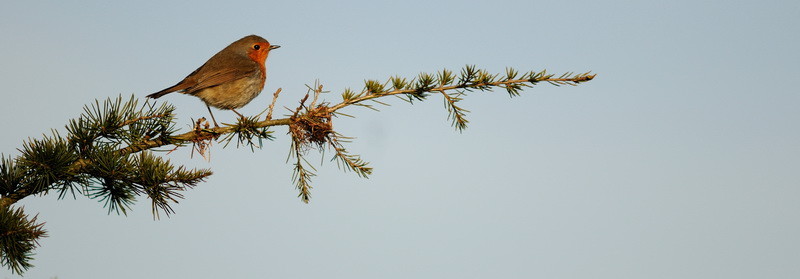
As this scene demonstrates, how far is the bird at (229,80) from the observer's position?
7129 millimetres

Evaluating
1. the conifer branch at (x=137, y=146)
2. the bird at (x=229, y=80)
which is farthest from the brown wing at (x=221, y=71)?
the conifer branch at (x=137, y=146)

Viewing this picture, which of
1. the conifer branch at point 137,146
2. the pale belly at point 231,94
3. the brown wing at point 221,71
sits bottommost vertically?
the conifer branch at point 137,146

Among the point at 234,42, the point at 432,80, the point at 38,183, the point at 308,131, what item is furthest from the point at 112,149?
the point at 234,42

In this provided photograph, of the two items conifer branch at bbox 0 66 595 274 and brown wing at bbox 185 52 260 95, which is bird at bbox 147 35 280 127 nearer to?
brown wing at bbox 185 52 260 95

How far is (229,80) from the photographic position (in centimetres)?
723

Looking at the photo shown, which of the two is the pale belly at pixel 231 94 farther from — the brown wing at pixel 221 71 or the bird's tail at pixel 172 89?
the bird's tail at pixel 172 89

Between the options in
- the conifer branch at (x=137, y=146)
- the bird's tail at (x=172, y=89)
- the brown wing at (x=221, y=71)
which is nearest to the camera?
the conifer branch at (x=137, y=146)

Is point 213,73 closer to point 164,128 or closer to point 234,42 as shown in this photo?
point 234,42

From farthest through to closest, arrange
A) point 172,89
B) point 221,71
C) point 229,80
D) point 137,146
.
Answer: point 221,71, point 229,80, point 172,89, point 137,146

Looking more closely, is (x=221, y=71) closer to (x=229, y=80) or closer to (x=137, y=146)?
(x=229, y=80)

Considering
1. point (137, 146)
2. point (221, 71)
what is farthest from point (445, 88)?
point (221, 71)

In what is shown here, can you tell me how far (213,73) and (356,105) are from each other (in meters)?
3.90

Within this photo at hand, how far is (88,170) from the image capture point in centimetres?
373

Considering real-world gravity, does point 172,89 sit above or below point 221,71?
below
